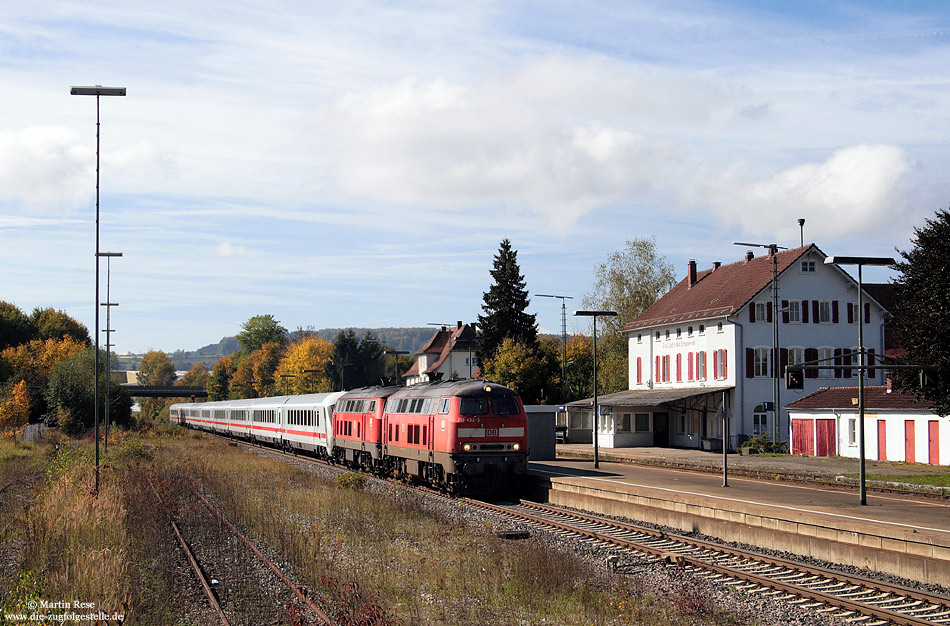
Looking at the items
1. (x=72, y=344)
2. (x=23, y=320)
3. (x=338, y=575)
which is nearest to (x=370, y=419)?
(x=338, y=575)

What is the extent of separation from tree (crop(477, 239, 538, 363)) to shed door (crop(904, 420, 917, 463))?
35442 mm

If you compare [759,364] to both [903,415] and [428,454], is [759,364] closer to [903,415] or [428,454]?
[903,415]

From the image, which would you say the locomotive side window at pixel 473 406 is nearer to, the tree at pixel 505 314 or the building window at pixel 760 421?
the building window at pixel 760 421

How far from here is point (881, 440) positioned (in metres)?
37.6

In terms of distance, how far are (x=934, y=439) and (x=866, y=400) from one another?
4.10 metres

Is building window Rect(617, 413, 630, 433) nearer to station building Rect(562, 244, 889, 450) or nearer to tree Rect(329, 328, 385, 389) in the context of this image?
station building Rect(562, 244, 889, 450)

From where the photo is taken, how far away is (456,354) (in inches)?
4264


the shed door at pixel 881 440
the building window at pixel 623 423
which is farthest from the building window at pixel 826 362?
the shed door at pixel 881 440

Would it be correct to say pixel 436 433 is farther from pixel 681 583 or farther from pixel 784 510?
pixel 681 583

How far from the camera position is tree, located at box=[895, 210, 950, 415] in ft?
100

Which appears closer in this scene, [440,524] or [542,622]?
[542,622]

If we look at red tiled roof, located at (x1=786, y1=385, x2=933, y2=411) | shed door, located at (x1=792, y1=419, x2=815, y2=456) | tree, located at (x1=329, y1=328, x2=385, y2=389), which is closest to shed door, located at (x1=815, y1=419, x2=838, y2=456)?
shed door, located at (x1=792, y1=419, x2=815, y2=456)

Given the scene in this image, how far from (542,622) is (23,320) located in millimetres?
100289

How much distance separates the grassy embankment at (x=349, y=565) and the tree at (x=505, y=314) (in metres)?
46.2
